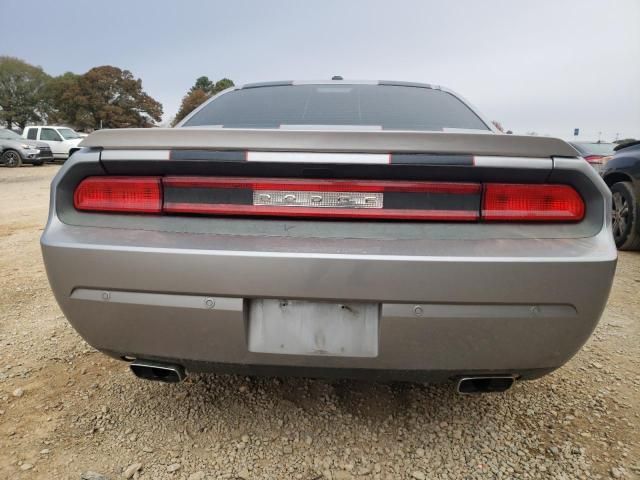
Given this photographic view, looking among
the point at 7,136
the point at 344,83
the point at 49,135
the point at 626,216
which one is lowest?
the point at 626,216

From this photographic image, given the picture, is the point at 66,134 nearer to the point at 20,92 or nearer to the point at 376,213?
the point at 376,213

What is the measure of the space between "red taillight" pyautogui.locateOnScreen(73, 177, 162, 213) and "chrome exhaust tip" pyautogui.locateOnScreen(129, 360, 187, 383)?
580 mm

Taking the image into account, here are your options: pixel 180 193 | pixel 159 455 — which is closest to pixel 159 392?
pixel 159 455

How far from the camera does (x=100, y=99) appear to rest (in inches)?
1960

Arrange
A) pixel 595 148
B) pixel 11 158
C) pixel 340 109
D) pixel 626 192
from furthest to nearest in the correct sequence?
pixel 11 158 < pixel 595 148 < pixel 626 192 < pixel 340 109

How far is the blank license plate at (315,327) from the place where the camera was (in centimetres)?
137

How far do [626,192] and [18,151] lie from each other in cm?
1889

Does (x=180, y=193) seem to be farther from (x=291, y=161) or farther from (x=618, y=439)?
(x=618, y=439)

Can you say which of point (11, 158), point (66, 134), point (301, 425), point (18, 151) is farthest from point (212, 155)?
point (66, 134)

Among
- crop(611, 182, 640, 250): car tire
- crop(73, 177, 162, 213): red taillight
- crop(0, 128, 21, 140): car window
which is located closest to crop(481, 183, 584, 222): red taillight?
crop(73, 177, 162, 213): red taillight

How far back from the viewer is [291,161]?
1367 millimetres

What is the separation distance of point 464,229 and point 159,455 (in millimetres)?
1480

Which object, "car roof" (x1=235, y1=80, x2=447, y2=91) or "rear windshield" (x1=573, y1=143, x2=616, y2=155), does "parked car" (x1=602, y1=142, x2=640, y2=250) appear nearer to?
"car roof" (x1=235, y1=80, x2=447, y2=91)

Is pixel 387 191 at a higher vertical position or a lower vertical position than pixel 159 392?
higher
